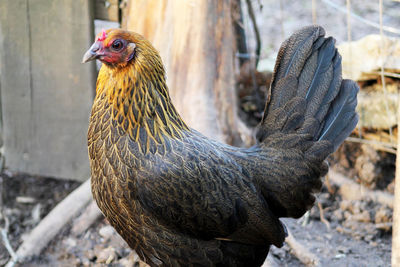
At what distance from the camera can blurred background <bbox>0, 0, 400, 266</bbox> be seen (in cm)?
425

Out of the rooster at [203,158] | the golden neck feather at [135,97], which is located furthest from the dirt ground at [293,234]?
the golden neck feather at [135,97]

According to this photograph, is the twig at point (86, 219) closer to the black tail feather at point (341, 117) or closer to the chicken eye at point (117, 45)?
the chicken eye at point (117, 45)

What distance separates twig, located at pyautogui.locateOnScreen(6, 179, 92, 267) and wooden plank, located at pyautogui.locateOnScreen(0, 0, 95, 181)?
39 cm

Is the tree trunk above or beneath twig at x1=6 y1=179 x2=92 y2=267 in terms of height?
above

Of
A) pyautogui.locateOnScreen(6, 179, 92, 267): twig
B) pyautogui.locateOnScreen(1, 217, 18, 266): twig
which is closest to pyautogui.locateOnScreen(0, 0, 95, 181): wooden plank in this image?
pyautogui.locateOnScreen(6, 179, 92, 267): twig

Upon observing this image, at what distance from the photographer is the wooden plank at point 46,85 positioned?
4.53 metres

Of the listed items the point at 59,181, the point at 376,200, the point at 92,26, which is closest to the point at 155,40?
the point at 92,26

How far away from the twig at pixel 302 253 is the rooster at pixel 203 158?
82 cm

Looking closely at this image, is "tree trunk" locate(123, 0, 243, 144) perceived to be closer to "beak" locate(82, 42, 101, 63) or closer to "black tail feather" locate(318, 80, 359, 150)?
"black tail feather" locate(318, 80, 359, 150)

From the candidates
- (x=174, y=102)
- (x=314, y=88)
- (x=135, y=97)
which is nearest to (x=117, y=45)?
(x=135, y=97)

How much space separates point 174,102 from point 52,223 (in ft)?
5.36

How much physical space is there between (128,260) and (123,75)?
6.26 ft

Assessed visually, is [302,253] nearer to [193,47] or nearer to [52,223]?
[193,47]

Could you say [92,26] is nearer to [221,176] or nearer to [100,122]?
[100,122]
